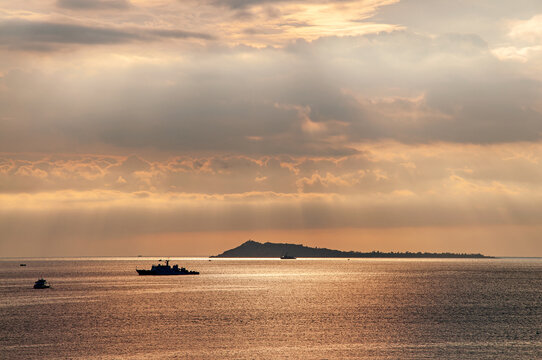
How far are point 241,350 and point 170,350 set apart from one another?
39.3 ft

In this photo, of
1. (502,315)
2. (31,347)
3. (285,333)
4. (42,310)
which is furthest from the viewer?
(42,310)

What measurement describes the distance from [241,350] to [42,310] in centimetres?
8980

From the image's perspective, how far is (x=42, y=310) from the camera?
181125 millimetres

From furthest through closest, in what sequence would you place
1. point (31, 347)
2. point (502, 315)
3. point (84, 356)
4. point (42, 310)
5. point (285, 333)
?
1. point (42, 310)
2. point (502, 315)
3. point (285, 333)
4. point (31, 347)
5. point (84, 356)

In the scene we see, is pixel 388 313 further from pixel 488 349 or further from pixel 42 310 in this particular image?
pixel 42 310

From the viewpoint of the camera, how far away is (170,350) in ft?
368

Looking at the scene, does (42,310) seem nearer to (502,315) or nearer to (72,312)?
(72,312)

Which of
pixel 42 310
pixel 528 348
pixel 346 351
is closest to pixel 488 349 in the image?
pixel 528 348

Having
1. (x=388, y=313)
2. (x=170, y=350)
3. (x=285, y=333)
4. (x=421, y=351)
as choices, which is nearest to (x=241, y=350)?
(x=170, y=350)

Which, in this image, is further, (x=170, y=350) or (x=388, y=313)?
(x=388, y=313)

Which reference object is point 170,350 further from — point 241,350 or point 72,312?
point 72,312

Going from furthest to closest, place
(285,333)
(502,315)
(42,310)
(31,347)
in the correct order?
1. (42,310)
2. (502,315)
3. (285,333)
4. (31,347)

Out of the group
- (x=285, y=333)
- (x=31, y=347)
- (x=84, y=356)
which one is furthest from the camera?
(x=285, y=333)

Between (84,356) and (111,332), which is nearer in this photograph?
(84,356)
